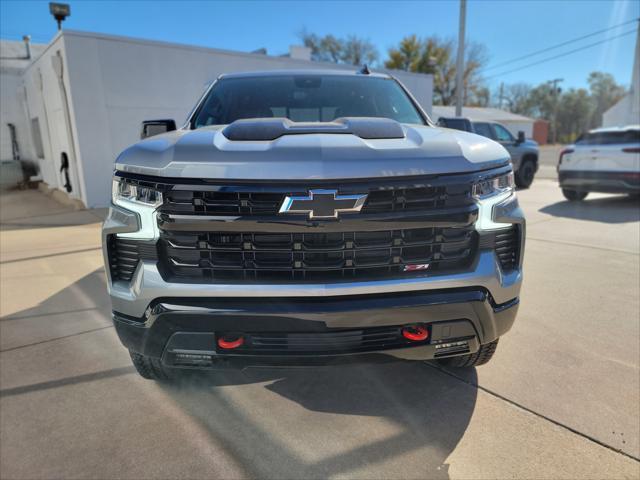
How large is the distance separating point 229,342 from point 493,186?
1350mm

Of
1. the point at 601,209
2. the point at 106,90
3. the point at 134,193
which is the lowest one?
the point at 601,209

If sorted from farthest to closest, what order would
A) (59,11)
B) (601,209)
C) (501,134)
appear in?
(59,11)
(501,134)
(601,209)

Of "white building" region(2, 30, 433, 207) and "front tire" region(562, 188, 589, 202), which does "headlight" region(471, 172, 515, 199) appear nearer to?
"front tire" region(562, 188, 589, 202)

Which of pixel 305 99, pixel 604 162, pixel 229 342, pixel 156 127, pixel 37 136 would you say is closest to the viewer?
pixel 229 342

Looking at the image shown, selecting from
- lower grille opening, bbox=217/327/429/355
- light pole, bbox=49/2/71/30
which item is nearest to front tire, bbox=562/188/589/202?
lower grille opening, bbox=217/327/429/355

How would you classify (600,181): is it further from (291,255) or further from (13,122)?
(13,122)

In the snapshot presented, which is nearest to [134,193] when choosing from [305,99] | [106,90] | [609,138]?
[305,99]

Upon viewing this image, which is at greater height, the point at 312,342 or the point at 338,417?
the point at 312,342

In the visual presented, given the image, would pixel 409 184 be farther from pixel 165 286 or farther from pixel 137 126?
pixel 137 126

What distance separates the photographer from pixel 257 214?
1722 mm

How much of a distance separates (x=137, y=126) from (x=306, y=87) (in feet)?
27.1

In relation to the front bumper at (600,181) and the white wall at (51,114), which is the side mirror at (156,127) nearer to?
the white wall at (51,114)

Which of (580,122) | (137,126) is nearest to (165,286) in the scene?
(137,126)

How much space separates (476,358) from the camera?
2393 mm
